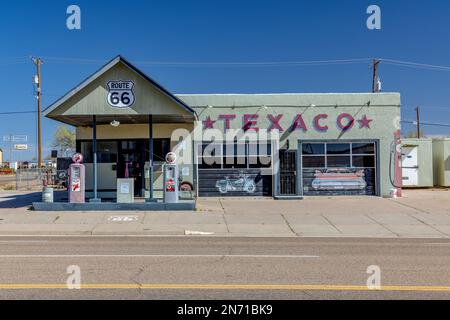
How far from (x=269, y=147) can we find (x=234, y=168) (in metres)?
1.85

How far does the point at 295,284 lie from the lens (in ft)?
21.8

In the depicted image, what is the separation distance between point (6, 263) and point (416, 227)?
36.7ft

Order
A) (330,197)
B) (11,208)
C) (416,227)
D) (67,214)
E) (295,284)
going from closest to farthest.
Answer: (295,284) < (416,227) < (67,214) < (11,208) < (330,197)

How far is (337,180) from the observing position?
70.7 ft

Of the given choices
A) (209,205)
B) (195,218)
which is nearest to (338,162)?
(209,205)

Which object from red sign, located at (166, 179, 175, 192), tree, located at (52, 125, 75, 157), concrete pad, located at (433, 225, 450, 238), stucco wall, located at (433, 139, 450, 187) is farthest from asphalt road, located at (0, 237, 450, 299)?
tree, located at (52, 125, 75, 157)

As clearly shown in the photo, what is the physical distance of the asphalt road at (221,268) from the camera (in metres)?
6.16

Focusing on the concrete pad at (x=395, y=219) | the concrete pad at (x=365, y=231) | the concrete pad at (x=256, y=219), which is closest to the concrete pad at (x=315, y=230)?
the concrete pad at (x=365, y=231)

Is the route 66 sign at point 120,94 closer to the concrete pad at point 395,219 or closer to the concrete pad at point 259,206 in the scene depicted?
the concrete pad at point 259,206

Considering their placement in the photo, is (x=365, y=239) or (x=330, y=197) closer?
(x=365, y=239)

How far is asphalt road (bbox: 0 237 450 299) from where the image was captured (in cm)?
616

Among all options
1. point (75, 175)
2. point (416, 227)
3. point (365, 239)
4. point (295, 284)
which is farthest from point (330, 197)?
point (295, 284)

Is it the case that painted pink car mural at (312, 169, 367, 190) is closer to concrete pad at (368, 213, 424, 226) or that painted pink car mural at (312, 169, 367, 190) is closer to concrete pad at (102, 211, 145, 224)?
concrete pad at (368, 213, 424, 226)
